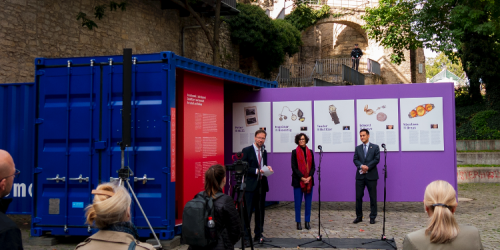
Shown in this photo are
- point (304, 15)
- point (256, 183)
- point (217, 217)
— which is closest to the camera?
point (217, 217)

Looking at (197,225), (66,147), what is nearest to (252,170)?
(66,147)

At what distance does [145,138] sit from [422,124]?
6106 millimetres

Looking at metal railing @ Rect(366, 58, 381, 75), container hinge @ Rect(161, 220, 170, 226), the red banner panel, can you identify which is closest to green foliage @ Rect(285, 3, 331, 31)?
metal railing @ Rect(366, 58, 381, 75)

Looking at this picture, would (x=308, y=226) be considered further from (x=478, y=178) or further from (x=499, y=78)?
(x=499, y=78)

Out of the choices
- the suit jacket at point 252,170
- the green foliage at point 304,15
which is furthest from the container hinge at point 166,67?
the green foliage at point 304,15

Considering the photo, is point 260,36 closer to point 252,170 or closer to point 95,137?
point 252,170

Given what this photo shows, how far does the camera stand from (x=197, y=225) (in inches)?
153

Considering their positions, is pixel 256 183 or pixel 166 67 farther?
pixel 256 183

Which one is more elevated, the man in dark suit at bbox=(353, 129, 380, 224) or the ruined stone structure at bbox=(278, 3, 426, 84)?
the ruined stone structure at bbox=(278, 3, 426, 84)

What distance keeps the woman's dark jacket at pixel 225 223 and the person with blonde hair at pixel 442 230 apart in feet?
5.91

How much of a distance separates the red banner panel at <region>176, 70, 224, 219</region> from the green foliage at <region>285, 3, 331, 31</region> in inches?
1028

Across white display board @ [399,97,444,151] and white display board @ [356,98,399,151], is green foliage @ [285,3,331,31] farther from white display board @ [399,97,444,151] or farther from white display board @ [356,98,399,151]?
white display board @ [399,97,444,151]

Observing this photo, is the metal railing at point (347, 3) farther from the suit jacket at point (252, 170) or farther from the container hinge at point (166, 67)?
the container hinge at point (166, 67)

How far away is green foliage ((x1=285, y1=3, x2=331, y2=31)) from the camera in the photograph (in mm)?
34159
